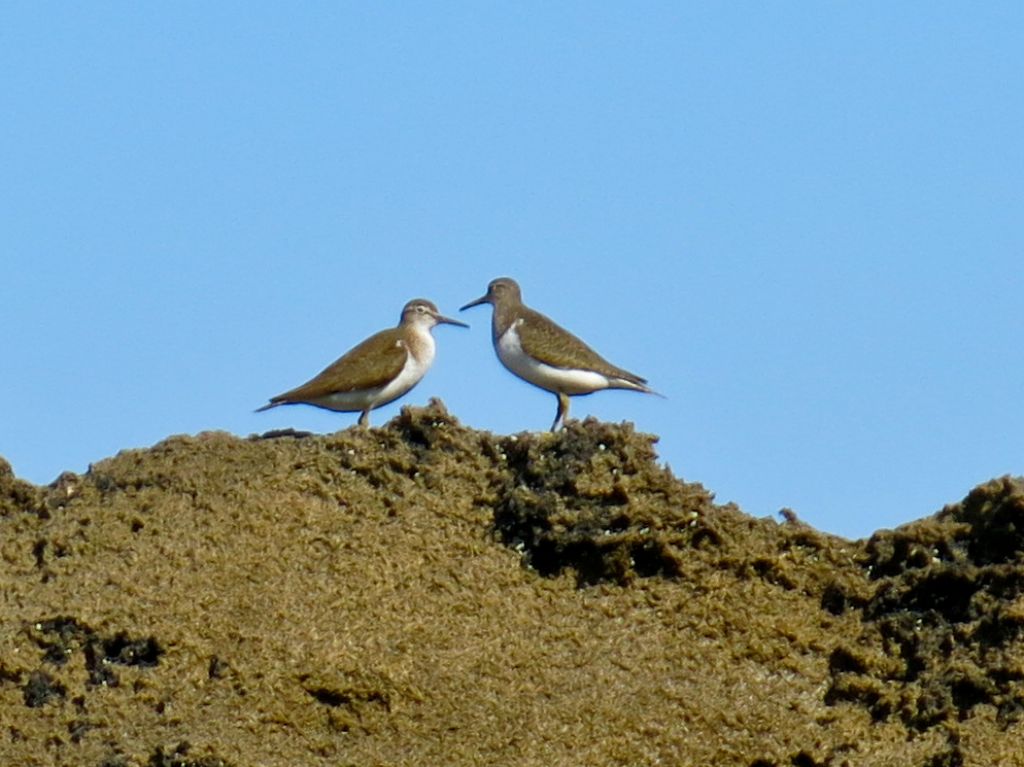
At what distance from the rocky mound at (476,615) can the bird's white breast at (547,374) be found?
527cm

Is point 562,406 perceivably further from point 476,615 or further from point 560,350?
point 476,615

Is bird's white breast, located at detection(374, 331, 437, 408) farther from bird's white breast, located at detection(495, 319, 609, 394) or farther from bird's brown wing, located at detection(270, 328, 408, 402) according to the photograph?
bird's white breast, located at detection(495, 319, 609, 394)

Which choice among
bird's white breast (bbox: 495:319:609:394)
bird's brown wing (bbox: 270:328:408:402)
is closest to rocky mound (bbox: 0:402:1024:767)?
bird's brown wing (bbox: 270:328:408:402)

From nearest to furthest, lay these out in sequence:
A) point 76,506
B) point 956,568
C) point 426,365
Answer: point 956,568, point 76,506, point 426,365

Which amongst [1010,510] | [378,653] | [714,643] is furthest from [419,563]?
[1010,510]

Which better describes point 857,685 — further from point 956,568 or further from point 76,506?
point 76,506

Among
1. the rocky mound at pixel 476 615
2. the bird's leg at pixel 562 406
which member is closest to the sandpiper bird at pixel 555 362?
the bird's leg at pixel 562 406

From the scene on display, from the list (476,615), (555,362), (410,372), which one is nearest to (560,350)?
(555,362)

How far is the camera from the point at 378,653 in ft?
24.7

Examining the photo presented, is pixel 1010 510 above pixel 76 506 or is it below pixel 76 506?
below

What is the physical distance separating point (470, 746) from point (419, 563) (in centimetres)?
121

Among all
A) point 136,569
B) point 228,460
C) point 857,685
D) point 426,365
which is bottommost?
point 857,685

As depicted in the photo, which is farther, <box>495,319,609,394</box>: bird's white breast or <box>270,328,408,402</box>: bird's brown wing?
<box>495,319,609,394</box>: bird's white breast

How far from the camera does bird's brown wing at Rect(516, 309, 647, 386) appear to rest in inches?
563
